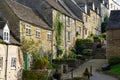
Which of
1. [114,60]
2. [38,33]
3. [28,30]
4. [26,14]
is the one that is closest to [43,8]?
[26,14]

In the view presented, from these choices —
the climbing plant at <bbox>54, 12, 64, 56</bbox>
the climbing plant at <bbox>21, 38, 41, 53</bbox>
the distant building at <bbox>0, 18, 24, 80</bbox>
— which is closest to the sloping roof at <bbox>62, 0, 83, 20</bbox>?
the climbing plant at <bbox>54, 12, 64, 56</bbox>

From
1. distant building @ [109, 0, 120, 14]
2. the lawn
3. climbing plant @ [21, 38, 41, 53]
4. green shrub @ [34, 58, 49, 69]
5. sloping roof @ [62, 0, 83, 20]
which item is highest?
distant building @ [109, 0, 120, 14]

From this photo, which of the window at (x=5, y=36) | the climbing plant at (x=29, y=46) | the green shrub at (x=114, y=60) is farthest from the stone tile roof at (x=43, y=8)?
the window at (x=5, y=36)

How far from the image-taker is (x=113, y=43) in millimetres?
60875

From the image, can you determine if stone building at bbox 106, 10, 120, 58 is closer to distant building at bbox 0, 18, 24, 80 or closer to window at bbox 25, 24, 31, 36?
window at bbox 25, 24, 31, 36

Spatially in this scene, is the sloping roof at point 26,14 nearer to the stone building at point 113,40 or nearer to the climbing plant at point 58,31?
the climbing plant at point 58,31

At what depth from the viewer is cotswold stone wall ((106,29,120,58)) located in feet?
198

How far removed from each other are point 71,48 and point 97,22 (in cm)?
2450

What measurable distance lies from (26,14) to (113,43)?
16.4m

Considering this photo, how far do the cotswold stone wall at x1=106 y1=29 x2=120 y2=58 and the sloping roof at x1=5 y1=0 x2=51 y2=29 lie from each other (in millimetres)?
11090

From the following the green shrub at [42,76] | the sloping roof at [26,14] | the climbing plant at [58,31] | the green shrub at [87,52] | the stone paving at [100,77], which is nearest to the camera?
the stone paving at [100,77]

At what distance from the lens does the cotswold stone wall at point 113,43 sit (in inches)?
2373

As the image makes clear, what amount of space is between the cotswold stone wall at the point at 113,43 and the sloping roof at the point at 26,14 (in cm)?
1109

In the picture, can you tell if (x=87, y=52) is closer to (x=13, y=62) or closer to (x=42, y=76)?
(x=42, y=76)
